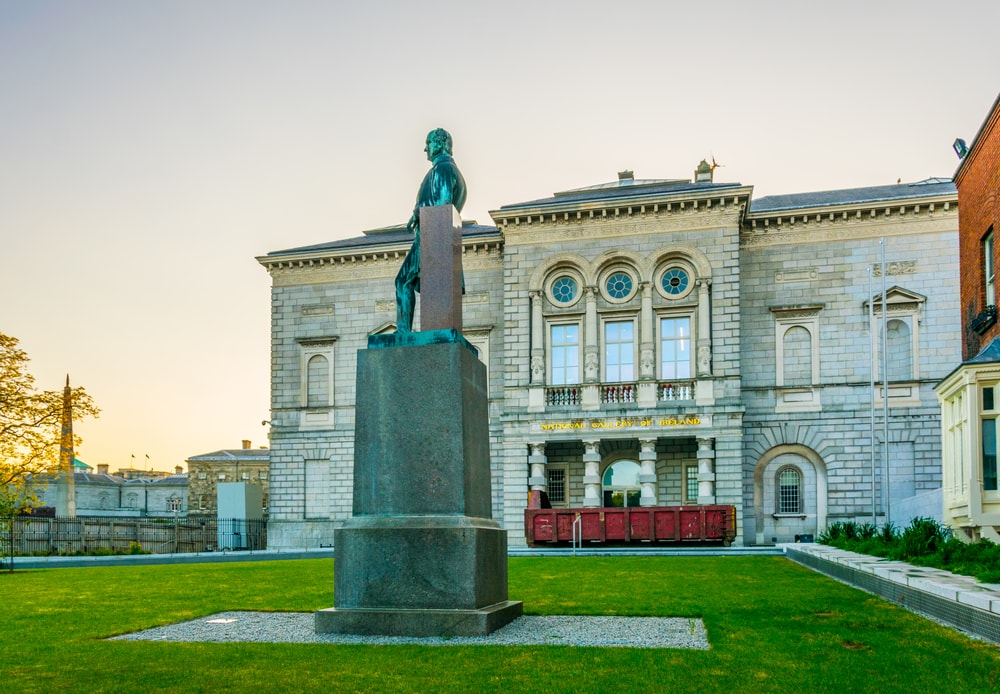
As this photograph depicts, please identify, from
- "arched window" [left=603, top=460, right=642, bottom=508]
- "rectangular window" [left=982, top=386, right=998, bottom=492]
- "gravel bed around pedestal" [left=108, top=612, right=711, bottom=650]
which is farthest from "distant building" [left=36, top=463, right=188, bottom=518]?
"gravel bed around pedestal" [left=108, top=612, right=711, bottom=650]

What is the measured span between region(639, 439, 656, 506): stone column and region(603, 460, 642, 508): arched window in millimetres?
2421

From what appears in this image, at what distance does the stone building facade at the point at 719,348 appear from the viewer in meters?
41.4

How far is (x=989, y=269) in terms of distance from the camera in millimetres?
21688

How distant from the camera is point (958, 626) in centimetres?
999

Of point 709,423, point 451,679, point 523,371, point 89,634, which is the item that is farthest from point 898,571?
point 523,371

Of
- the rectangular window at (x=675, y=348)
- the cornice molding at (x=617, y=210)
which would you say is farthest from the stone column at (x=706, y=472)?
the cornice molding at (x=617, y=210)

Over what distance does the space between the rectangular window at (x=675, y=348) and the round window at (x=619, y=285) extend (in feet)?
7.45

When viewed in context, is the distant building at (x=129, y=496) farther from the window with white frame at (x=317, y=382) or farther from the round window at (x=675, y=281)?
the round window at (x=675, y=281)

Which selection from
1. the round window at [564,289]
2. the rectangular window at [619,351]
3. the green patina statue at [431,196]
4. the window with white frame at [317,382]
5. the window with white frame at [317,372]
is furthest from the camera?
the window with white frame at [317,372]

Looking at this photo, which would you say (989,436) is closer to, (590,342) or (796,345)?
(796,345)

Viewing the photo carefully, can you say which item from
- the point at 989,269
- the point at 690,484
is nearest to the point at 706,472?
the point at 690,484

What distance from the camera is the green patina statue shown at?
1232cm

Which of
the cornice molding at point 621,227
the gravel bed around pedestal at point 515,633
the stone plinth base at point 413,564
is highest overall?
Result: the cornice molding at point 621,227

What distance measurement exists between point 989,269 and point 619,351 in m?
22.9
